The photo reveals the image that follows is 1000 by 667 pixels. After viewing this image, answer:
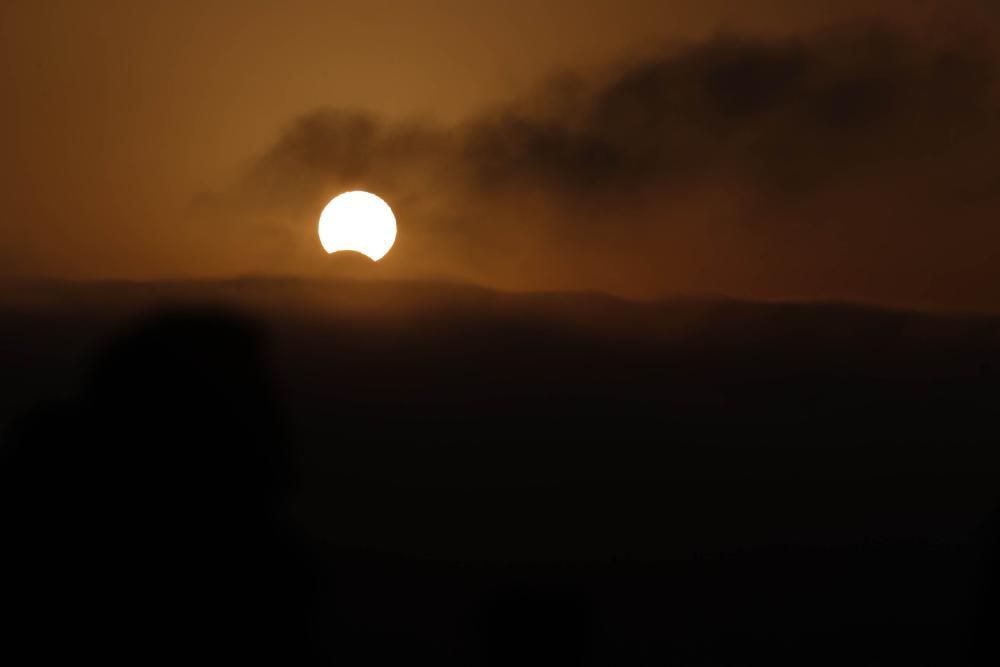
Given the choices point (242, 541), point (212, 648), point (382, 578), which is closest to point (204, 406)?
point (242, 541)

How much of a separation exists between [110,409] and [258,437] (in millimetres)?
1563

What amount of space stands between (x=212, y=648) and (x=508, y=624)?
2.95 m

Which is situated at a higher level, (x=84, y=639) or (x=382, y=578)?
(x=382, y=578)

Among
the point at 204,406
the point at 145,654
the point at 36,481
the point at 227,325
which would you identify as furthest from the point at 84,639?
the point at 227,325

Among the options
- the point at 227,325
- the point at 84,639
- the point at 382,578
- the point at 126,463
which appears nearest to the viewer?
the point at 84,639

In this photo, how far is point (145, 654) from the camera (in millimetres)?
11141

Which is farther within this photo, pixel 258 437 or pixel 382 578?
pixel 382 578

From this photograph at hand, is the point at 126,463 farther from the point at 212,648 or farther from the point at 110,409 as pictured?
the point at 212,648

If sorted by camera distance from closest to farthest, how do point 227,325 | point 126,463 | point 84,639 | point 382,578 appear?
point 84,639, point 126,463, point 227,325, point 382,578

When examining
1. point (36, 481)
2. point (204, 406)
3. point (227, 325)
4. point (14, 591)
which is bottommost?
point (14, 591)

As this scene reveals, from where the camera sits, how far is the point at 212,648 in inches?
448

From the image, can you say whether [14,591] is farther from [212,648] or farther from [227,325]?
[227,325]

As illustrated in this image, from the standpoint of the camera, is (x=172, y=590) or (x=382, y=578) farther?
(x=382, y=578)

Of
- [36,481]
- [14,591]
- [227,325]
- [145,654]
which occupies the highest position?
[227,325]
